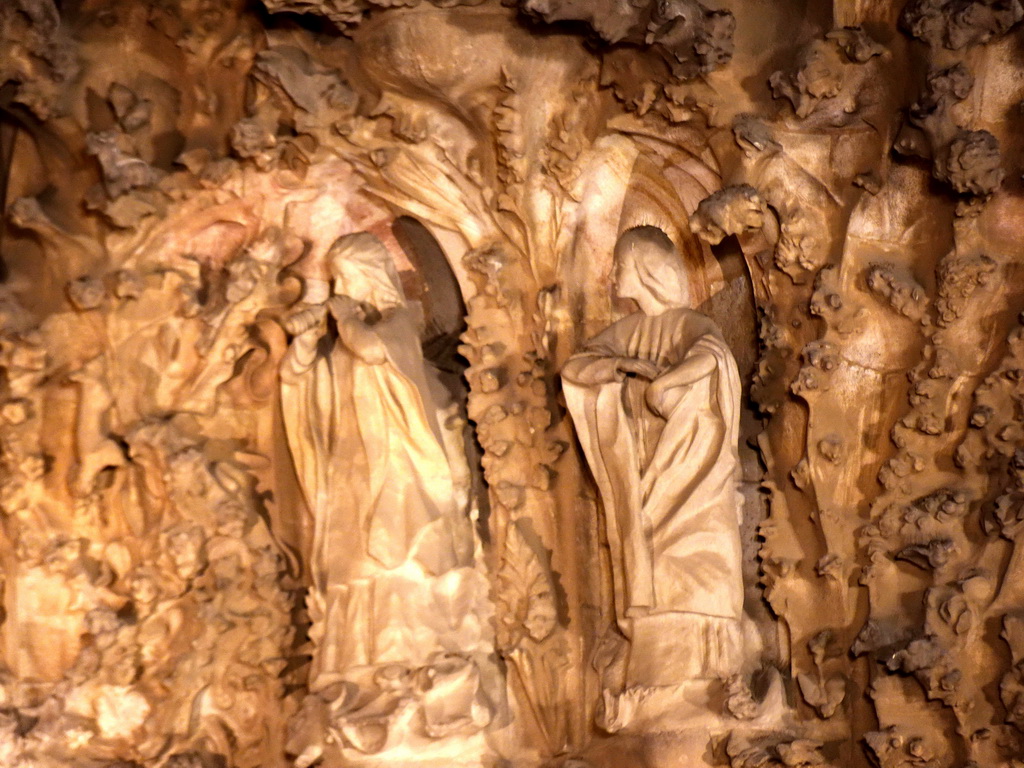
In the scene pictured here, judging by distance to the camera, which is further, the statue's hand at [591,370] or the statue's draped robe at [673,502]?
the statue's hand at [591,370]

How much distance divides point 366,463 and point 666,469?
1.07 meters

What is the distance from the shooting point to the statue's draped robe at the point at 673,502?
5797 millimetres

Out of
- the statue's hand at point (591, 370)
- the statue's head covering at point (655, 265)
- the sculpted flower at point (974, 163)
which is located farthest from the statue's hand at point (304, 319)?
the sculpted flower at point (974, 163)

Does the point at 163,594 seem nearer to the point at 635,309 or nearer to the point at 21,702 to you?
the point at 21,702

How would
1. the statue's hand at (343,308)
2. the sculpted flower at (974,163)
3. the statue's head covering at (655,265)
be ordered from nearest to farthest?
the sculpted flower at (974,163) < the statue's head covering at (655,265) < the statue's hand at (343,308)

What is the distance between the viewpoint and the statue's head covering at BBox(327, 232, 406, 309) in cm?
634

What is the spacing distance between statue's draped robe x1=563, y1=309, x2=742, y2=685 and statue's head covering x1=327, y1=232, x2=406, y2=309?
2.50 feet

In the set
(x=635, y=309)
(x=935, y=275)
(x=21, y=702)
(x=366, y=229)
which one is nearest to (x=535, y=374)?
(x=635, y=309)

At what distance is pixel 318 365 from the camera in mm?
6324

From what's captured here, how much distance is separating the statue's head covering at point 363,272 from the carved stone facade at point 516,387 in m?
0.02

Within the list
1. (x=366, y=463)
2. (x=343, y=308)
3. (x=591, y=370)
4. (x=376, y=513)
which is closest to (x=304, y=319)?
(x=343, y=308)

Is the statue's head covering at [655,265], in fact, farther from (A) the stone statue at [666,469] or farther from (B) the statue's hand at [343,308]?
(B) the statue's hand at [343,308]

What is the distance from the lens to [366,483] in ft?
20.3

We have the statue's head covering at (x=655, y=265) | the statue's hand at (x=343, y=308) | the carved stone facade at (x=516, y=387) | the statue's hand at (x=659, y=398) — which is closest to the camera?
the carved stone facade at (x=516, y=387)
